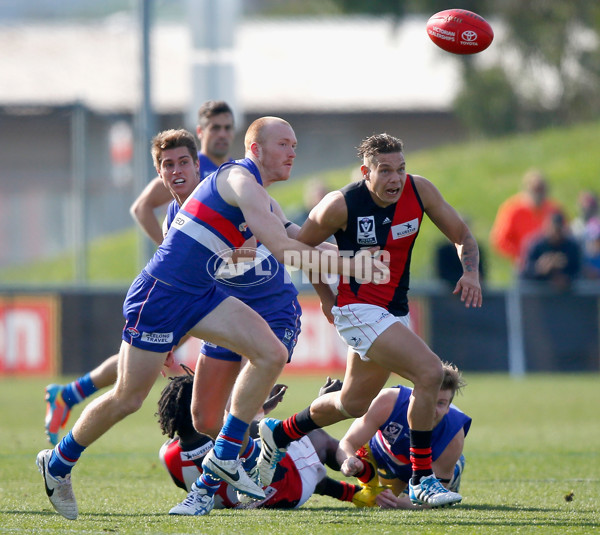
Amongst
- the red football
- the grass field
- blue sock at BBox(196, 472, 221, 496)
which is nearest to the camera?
the grass field

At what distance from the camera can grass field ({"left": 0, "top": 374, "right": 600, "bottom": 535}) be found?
5.72 meters

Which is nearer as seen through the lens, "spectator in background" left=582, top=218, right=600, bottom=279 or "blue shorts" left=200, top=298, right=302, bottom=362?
"blue shorts" left=200, top=298, right=302, bottom=362

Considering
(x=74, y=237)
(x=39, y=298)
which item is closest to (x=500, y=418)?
(x=39, y=298)

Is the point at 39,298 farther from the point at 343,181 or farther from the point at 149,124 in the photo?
the point at 343,181

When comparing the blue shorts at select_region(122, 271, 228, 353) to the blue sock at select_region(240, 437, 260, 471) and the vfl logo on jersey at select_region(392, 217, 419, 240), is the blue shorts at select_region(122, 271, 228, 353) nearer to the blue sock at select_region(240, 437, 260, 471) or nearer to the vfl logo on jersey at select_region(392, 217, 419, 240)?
the blue sock at select_region(240, 437, 260, 471)

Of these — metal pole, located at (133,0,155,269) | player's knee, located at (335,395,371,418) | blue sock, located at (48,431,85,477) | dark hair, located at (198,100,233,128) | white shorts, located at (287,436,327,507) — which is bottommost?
white shorts, located at (287,436,327,507)

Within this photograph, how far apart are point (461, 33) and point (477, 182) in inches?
731

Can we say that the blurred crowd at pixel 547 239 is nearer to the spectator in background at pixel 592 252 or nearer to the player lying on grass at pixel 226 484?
the spectator in background at pixel 592 252

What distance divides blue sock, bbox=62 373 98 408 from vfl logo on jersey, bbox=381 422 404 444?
2662mm

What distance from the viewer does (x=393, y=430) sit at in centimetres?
696

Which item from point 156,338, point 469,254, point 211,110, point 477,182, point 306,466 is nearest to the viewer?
point 156,338

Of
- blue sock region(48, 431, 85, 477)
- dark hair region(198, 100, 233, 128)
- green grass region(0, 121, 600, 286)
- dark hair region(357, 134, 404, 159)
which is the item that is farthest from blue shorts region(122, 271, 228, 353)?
green grass region(0, 121, 600, 286)

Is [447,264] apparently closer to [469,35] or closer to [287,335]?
[469,35]

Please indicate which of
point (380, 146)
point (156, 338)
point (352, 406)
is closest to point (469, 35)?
point (380, 146)
